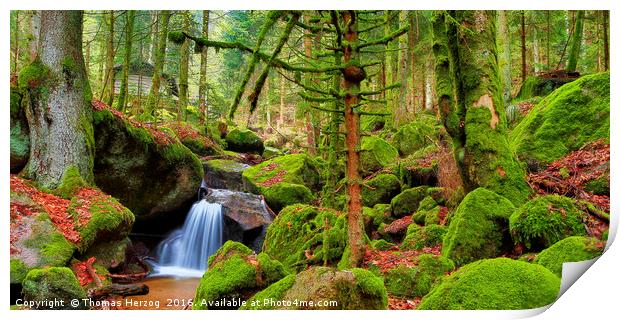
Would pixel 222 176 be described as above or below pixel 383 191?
above

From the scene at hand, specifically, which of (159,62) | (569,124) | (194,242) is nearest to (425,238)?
(569,124)

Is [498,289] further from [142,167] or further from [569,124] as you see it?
[142,167]

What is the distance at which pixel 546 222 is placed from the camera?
4.02m

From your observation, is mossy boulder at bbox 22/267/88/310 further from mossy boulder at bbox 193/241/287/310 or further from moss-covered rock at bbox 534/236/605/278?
moss-covered rock at bbox 534/236/605/278

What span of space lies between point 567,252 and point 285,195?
667cm

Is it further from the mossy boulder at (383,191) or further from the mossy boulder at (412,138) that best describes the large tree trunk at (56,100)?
the mossy boulder at (412,138)

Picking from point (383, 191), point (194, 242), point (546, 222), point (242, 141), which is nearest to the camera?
point (546, 222)

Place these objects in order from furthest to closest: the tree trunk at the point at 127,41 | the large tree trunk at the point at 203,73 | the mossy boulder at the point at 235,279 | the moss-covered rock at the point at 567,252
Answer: the large tree trunk at the point at 203,73 → the tree trunk at the point at 127,41 → the mossy boulder at the point at 235,279 → the moss-covered rock at the point at 567,252

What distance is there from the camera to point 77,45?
259 inches

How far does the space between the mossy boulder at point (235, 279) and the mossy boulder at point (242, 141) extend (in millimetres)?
11823

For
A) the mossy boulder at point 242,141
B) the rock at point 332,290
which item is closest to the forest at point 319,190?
the rock at point 332,290

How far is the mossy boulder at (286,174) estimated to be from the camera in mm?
10609

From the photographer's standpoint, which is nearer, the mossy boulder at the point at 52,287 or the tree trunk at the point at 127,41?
the mossy boulder at the point at 52,287

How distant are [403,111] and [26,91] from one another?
396 inches
